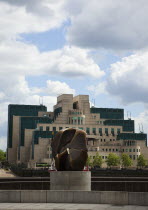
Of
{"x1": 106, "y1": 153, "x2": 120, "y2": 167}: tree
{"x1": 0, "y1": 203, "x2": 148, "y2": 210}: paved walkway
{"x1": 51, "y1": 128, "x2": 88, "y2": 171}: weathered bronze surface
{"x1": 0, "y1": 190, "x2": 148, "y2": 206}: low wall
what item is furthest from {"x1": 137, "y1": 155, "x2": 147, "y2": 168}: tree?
{"x1": 0, "y1": 203, "x2": 148, "y2": 210}: paved walkway

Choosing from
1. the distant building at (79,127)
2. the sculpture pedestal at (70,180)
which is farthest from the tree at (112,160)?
the sculpture pedestal at (70,180)

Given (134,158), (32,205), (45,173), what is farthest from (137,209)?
(134,158)

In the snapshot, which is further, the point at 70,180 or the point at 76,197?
the point at 70,180

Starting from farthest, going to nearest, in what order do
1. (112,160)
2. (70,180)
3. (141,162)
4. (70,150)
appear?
(141,162)
(112,160)
(70,150)
(70,180)

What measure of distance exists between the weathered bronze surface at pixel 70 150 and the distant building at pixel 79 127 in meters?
113

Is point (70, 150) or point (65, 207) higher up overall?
point (70, 150)

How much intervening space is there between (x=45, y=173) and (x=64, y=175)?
4387 centimetres

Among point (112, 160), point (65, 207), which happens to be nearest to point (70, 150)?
point (65, 207)

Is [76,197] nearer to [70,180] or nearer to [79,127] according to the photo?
[70,180]

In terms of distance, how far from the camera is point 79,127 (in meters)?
163

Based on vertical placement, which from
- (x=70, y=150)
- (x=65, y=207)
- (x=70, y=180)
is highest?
(x=70, y=150)

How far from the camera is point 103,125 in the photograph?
563 feet

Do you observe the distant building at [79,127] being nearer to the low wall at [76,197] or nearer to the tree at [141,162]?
the tree at [141,162]

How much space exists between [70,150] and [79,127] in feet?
425
